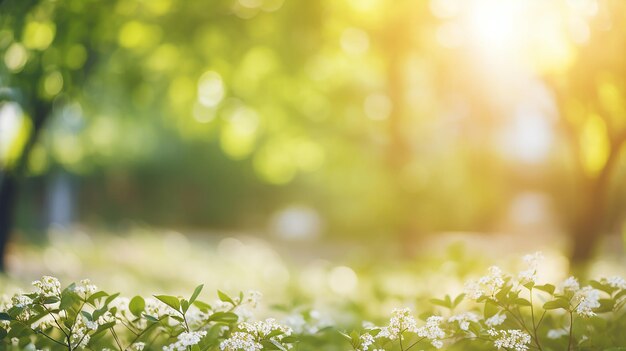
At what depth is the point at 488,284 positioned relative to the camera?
237cm

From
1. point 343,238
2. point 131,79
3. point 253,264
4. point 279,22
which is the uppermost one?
point 343,238

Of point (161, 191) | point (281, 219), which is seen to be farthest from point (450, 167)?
point (161, 191)

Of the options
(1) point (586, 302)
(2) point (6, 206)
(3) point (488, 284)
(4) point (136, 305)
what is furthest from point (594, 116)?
(2) point (6, 206)

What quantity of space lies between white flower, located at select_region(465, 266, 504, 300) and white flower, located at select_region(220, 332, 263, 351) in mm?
812

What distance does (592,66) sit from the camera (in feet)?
21.1

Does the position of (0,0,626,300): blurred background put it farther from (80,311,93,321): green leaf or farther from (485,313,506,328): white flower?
(485,313,506,328): white flower

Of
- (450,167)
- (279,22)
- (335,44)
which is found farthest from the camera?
(450,167)

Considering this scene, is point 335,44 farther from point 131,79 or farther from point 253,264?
point 253,264

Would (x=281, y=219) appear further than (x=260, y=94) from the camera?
Yes

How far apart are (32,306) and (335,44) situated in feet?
28.1

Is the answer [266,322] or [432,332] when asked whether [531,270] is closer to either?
[432,332]

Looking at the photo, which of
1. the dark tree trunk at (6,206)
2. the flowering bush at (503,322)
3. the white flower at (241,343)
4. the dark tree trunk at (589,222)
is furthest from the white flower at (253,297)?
the dark tree trunk at (589,222)

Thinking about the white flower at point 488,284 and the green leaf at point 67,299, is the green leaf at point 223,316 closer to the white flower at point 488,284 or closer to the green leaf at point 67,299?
the green leaf at point 67,299

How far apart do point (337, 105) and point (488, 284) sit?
30.2 ft
